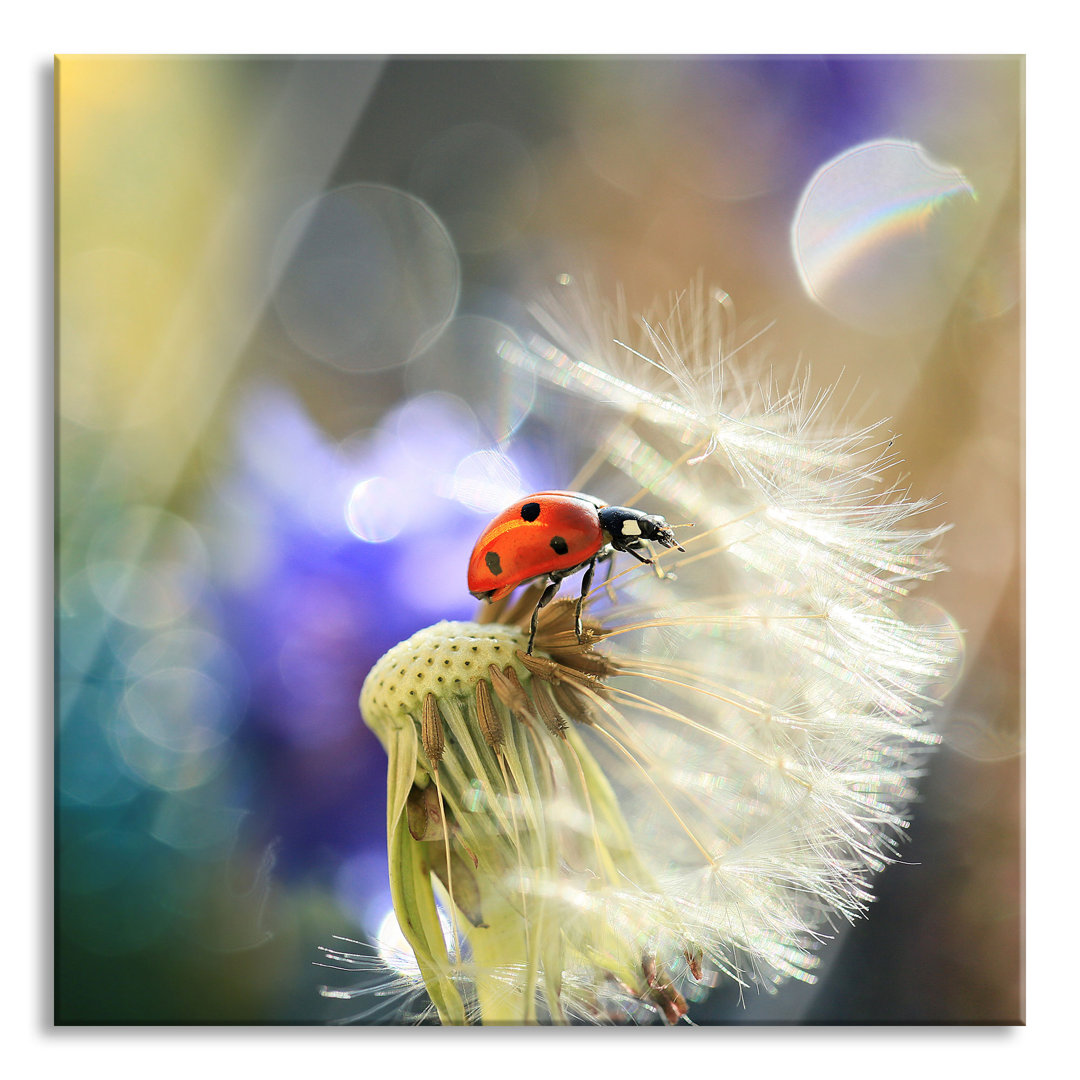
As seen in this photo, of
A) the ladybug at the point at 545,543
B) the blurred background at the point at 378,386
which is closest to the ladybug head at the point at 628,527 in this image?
the ladybug at the point at 545,543

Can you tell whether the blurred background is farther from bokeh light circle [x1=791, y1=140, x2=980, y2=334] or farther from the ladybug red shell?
the ladybug red shell

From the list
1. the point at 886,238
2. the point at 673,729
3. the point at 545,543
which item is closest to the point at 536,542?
the point at 545,543

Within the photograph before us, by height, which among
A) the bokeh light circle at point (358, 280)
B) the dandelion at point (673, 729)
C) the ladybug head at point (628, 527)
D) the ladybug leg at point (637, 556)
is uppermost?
the bokeh light circle at point (358, 280)

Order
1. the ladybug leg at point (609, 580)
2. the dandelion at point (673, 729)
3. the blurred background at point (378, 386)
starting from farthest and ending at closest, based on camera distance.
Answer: the blurred background at point (378, 386), the ladybug leg at point (609, 580), the dandelion at point (673, 729)

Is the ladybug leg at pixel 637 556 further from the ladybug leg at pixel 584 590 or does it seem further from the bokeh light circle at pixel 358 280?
the bokeh light circle at pixel 358 280

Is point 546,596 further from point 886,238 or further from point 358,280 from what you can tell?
point 886,238
